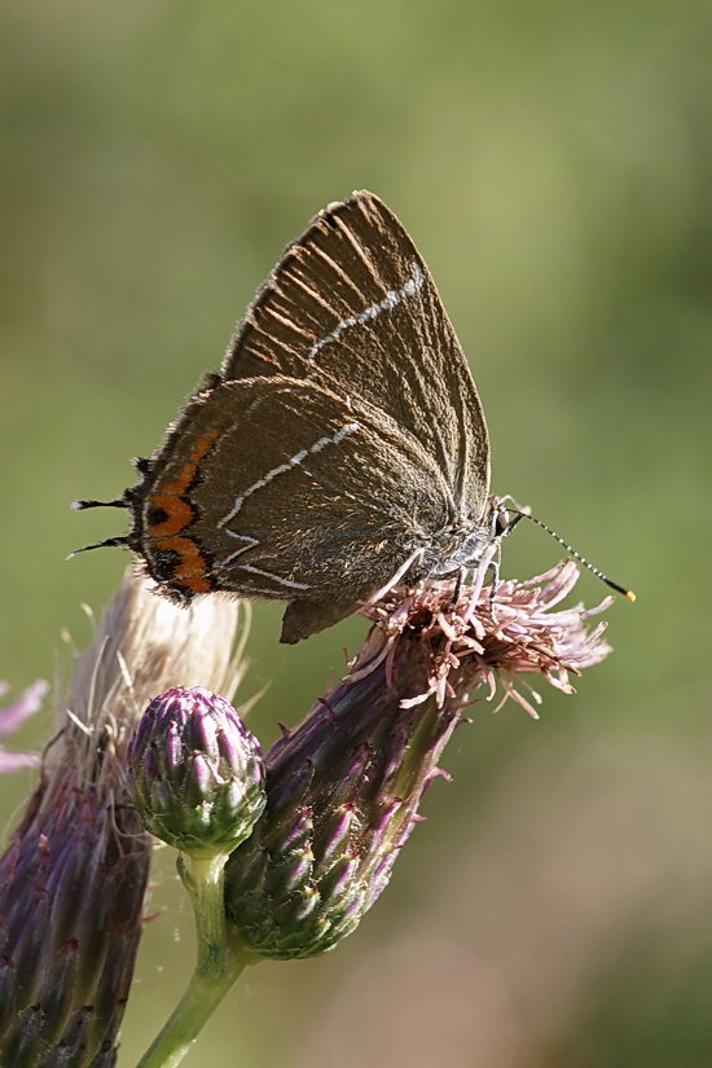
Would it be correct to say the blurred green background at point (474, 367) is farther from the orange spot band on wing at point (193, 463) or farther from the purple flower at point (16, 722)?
the orange spot band on wing at point (193, 463)

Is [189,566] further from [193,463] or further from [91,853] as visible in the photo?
[91,853]

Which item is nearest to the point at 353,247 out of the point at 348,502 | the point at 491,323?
the point at 348,502

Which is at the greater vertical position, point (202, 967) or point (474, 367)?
point (474, 367)

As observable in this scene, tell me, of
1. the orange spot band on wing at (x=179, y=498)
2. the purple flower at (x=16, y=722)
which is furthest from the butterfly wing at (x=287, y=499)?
the purple flower at (x=16, y=722)

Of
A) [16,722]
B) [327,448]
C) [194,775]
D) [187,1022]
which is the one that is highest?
[327,448]

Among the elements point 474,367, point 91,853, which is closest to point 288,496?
point 91,853

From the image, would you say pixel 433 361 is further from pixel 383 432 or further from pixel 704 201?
pixel 704 201

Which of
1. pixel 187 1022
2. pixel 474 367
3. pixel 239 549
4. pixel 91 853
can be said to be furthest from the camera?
pixel 474 367
